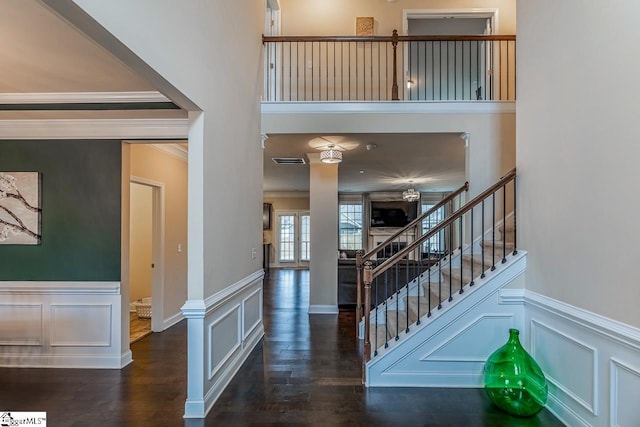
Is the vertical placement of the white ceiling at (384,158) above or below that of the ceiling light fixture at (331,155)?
above

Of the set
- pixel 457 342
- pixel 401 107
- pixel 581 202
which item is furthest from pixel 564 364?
pixel 401 107

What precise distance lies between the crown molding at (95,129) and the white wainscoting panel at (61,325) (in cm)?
152

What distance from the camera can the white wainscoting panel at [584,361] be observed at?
1.89 meters

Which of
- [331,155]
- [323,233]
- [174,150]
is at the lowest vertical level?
[323,233]

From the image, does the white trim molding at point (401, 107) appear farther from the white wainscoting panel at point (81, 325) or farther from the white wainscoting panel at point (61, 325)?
the white wainscoting panel at point (81, 325)

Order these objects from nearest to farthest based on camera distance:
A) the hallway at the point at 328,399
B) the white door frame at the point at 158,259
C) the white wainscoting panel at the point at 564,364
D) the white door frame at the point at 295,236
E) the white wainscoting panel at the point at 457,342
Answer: the white wainscoting panel at the point at 564,364, the hallway at the point at 328,399, the white wainscoting panel at the point at 457,342, the white door frame at the point at 158,259, the white door frame at the point at 295,236

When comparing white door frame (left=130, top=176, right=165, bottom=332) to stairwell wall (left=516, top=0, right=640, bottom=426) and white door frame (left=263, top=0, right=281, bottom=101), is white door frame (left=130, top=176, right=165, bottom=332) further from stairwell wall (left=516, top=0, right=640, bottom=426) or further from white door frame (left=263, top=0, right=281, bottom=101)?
stairwell wall (left=516, top=0, right=640, bottom=426)

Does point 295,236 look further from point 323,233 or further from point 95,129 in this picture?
point 95,129

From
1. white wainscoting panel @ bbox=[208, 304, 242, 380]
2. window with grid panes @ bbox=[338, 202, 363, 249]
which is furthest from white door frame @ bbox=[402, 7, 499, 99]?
window with grid panes @ bbox=[338, 202, 363, 249]

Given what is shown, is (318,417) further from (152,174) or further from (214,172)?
(152,174)

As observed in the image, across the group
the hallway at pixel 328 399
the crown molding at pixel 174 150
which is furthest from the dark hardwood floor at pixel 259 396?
the crown molding at pixel 174 150

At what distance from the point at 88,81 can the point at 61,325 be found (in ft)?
8.15

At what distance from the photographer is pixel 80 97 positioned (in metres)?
3.06

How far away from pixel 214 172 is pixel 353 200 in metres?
9.14
